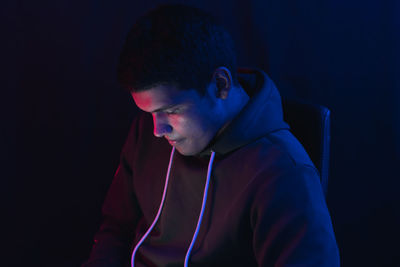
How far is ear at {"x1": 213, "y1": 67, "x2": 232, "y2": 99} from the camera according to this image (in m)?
0.99

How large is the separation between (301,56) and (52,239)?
1.20 m

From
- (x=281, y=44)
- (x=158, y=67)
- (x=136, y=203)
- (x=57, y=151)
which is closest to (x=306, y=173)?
(x=158, y=67)

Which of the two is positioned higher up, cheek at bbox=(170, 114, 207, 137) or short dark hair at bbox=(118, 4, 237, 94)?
short dark hair at bbox=(118, 4, 237, 94)

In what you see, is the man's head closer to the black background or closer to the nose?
the nose

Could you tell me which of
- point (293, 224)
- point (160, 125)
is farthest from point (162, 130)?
point (293, 224)

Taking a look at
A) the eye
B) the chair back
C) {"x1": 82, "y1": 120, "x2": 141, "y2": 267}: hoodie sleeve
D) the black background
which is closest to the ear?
the eye

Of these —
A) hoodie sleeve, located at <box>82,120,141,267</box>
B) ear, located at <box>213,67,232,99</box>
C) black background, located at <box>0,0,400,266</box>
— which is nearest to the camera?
ear, located at <box>213,67,232,99</box>

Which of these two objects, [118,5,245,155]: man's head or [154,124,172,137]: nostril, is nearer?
[118,5,245,155]: man's head

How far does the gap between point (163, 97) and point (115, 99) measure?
2.22 ft

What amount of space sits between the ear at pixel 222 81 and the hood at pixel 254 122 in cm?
6

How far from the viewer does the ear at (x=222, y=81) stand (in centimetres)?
99

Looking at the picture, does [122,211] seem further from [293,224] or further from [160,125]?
[293,224]

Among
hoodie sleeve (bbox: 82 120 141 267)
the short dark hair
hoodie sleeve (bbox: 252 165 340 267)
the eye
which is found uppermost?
the short dark hair

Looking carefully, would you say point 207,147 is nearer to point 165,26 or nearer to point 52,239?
point 165,26
